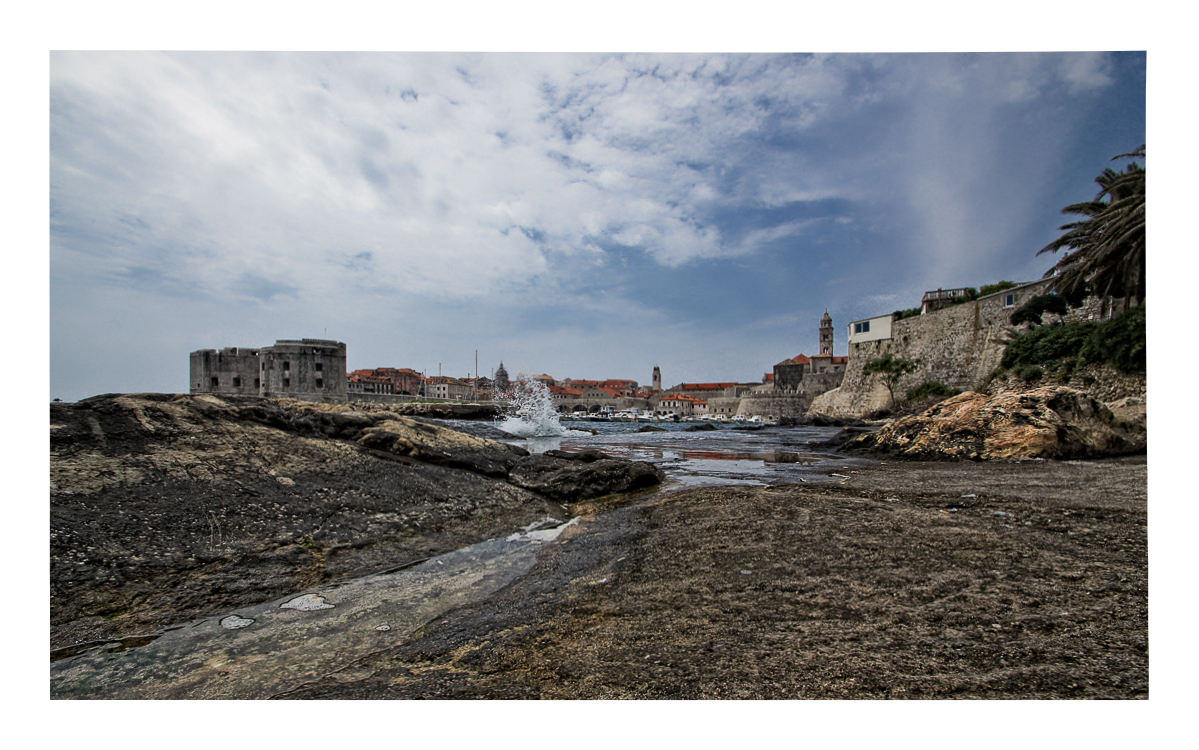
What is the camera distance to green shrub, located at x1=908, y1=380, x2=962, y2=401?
105 ft

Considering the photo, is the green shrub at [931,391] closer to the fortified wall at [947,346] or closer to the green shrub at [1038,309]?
the fortified wall at [947,346]

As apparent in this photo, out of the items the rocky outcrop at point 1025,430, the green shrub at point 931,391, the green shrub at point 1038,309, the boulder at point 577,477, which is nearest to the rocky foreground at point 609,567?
the boulder at point 577,477

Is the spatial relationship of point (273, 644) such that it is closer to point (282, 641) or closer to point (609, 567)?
point (282, 641)

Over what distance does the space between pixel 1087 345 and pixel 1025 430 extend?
48.7ft

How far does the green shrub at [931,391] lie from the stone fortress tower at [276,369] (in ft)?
178

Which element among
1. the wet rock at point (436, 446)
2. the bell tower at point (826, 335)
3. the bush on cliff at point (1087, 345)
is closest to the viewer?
the wet rock at point (436, 446)

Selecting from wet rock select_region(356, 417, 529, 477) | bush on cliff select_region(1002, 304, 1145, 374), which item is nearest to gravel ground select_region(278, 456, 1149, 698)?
wet rock select_region(356, 417, 529, 477)

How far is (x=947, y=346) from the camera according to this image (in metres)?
33.8

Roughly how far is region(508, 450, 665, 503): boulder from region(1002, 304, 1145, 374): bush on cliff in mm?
19418

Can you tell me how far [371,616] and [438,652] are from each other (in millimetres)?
808

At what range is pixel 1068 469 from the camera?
253 inches

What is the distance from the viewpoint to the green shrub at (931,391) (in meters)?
32.1

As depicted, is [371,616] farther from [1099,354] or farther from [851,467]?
[1099,354]

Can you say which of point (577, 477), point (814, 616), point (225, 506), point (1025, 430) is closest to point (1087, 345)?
point (1025, 430)
